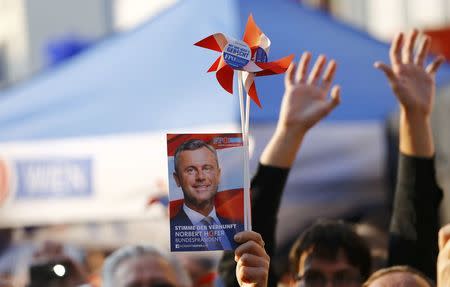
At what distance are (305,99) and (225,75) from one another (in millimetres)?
733

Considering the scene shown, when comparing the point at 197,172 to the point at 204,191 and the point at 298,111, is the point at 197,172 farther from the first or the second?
the point at 298,111

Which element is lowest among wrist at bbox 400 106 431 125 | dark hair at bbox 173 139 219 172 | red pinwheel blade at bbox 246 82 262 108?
dark hair at bbox 173 139 219 172

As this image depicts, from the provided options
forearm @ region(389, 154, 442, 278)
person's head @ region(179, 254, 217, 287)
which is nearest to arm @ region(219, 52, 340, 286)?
forearm @ region(389, 154, 442, 278)

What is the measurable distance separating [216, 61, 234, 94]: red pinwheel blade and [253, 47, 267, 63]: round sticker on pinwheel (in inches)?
2.6

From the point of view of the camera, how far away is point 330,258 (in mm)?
3535

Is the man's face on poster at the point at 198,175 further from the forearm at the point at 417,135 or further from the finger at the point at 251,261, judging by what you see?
the forearm at the point at 417,135

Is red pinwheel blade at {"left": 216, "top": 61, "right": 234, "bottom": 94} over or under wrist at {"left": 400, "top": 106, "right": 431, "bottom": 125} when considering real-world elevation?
over

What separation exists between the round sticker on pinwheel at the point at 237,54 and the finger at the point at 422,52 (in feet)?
2.97

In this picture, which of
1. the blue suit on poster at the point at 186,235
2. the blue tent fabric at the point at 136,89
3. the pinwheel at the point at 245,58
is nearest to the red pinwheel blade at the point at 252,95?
the pinwheel at the point at 245,58

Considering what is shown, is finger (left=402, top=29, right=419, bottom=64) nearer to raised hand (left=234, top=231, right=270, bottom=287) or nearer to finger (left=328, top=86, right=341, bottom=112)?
finger (left=328, top=86, right=341, bottom=112)

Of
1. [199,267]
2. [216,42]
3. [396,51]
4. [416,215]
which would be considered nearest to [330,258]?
[416,215]

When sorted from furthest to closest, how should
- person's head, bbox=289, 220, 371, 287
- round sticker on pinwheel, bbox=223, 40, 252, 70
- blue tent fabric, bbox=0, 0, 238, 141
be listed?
blue tent fabric, bbox=0, 0, 238, 141 < person's head, bbox=289, 220, 371, 287 < round sticker on pinwheel, bbox=223, 40, 252, 70

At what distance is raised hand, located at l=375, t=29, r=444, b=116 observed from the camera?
363cm

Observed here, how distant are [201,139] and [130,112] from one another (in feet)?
9.37
